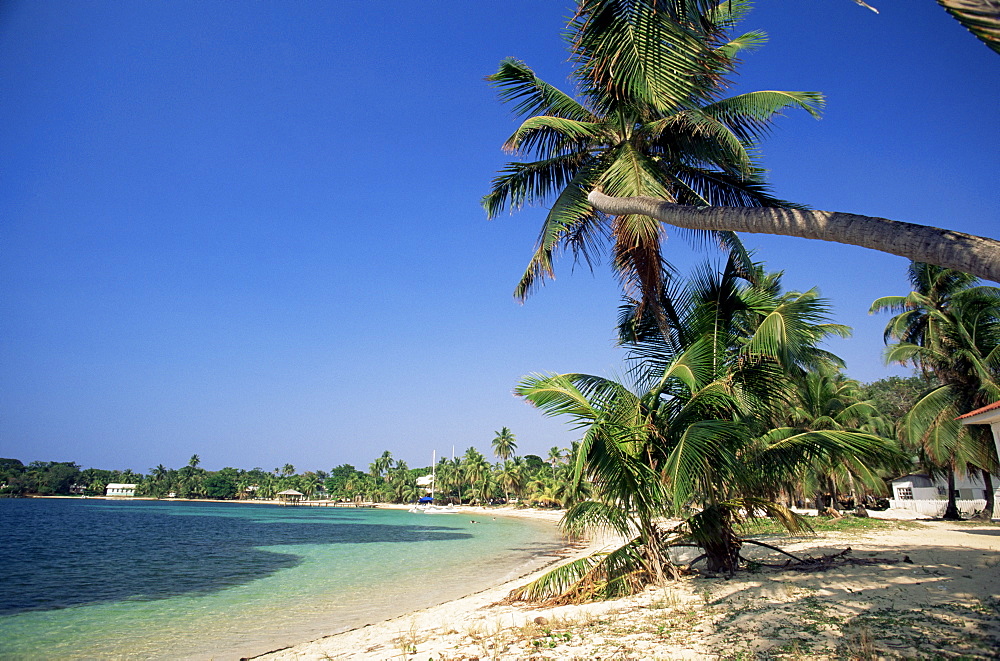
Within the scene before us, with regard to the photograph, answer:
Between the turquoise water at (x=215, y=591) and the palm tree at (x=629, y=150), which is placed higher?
the palm tree at (x=629, y=150)

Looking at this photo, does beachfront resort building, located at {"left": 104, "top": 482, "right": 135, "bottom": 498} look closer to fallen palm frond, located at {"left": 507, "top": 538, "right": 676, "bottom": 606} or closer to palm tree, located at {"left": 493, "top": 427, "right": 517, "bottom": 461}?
palm tree, located at {"left": 493, "top": 427, "right": 517, "bottom": 461}

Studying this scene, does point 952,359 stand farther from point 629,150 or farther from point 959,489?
point 629,150

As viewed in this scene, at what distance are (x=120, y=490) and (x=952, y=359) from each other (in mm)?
172462

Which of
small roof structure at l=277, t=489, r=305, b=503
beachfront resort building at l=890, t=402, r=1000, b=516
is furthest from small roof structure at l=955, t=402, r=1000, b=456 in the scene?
small roof structure at l=277, t=489, r=305, b=503

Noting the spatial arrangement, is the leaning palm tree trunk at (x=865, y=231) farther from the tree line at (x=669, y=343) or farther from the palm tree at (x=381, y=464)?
the palm tree at (x=381, y=464)

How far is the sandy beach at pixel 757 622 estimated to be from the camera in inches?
176

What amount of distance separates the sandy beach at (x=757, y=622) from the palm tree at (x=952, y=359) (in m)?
11.1

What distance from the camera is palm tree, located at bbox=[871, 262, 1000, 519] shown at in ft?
59.1

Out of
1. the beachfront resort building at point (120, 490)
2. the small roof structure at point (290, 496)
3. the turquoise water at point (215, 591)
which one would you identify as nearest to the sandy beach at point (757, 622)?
the turquoise water at point (215, 591)

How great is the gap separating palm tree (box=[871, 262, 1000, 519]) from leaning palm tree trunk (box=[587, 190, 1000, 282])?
1913cm

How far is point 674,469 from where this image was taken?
273 inches

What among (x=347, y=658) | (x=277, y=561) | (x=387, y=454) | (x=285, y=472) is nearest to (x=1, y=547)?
(x=277, y=561)

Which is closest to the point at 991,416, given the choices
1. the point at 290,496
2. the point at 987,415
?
the point at 987,415

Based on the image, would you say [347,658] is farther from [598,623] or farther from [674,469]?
[674,469]
